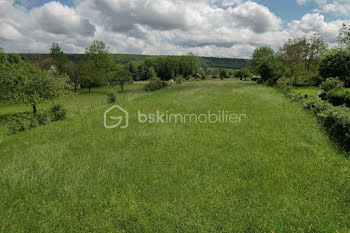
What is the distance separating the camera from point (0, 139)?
536 inches

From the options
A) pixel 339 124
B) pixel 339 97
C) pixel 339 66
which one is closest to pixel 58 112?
pixel 339 124

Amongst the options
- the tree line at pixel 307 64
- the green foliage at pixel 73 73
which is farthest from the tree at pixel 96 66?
the tree line at pixel 307 64

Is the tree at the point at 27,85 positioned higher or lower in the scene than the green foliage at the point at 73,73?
lower

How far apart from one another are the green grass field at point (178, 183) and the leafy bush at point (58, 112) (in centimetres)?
623

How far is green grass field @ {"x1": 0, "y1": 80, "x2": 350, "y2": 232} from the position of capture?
5520 millimetres

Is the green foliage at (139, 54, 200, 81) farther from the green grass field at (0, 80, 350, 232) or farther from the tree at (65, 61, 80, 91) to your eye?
the green grass field at (0, 80, 350, 232)

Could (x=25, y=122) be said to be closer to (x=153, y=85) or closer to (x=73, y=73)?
(x=153, y=85)

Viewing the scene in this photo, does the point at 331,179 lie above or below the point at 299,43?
below

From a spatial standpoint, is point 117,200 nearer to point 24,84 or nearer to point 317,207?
point 317,207

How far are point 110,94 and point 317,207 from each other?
31434 millimetres

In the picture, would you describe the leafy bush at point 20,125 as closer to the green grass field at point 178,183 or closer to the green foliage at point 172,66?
the green grass field at point 178,183

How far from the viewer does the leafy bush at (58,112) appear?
61.9ft

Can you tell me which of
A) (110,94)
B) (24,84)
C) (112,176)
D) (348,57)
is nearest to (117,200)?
(112,176)

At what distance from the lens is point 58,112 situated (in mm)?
18828
